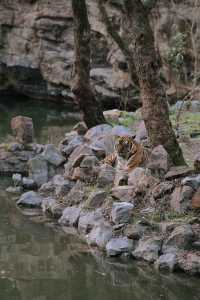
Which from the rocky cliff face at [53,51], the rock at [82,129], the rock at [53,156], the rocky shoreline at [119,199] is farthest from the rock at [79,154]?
the rocky cliff face at [53,51]

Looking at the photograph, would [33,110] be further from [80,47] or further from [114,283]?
[114,283]

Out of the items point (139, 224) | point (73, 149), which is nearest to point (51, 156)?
point (73, 149)

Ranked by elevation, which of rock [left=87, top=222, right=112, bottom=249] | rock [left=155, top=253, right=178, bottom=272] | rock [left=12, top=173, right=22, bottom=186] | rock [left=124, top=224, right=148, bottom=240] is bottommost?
rock [left=155, top=253, right=178, bottom=272]

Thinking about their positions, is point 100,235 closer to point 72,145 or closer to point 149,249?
point 149,249

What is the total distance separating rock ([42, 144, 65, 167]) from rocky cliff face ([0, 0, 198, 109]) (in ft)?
25.7

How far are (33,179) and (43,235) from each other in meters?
2.18

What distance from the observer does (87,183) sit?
28.2 ft

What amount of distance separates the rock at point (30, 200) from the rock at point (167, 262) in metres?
2.76

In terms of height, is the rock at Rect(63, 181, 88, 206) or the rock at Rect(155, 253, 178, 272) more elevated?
the rock at Rect(63, 181, 88, 206)

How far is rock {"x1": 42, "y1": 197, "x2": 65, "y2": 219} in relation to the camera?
8.23 m

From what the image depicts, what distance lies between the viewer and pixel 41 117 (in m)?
18.1

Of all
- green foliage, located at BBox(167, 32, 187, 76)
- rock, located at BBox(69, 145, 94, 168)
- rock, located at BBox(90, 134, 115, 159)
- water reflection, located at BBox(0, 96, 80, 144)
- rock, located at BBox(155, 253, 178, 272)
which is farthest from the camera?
water reflection, located at BBox(0, 96, 80, 144)

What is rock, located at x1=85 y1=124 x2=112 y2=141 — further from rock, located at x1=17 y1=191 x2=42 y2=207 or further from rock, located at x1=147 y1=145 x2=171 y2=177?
rock, located at x1=147 y1=145 x2=171 y2=177

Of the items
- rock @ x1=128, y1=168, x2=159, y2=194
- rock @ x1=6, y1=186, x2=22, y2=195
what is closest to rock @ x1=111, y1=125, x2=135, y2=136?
rock @ x1=6, y1=186, x2=22, y2=195
